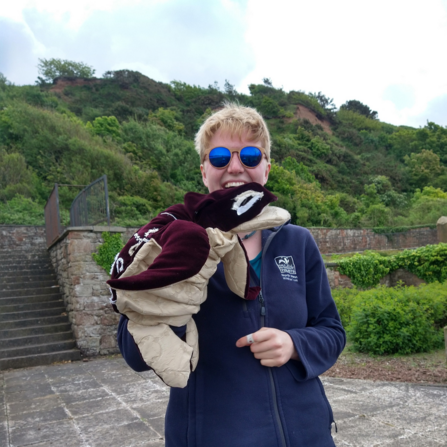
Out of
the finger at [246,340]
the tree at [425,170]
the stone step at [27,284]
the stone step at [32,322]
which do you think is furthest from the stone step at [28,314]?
the tree at [425,170]

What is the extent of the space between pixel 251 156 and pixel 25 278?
912 centimetres

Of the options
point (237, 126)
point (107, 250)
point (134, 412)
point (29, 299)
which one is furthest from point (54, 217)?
point (237, 126)

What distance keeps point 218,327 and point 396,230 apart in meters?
22.1

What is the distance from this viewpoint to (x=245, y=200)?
113cm

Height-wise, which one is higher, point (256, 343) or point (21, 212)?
point (21, 212)

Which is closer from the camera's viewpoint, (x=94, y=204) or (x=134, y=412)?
(x=134, y=412)

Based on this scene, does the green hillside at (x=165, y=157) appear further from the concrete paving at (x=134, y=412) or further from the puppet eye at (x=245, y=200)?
the puppet eye at (x=245, y=200)

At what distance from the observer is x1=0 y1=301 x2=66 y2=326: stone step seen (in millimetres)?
7471

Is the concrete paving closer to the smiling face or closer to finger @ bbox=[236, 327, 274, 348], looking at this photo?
finger @ bbox=[236, 327, 274, 348]

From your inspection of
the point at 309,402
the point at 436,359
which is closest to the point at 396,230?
the point at 436,359

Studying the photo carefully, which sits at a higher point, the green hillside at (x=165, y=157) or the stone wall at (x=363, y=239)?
the green hillside at (x=165, y=157)

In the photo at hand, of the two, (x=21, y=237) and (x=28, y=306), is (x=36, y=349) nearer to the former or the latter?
(x=28, y=306)

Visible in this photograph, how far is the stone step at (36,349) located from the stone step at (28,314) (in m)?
0.91

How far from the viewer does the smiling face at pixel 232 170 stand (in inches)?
50.0
